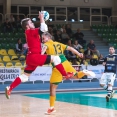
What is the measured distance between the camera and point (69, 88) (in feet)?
67.3

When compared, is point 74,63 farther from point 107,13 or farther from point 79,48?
point 107,13

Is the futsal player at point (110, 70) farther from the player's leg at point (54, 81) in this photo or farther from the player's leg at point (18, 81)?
the player's leg at point (18, 81)

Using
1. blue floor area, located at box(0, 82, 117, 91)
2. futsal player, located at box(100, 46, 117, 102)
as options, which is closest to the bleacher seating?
blue floor area, located at box(0, 82, 117, 91)

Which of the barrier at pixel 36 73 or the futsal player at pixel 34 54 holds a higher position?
the futsal player at pixel 34 54

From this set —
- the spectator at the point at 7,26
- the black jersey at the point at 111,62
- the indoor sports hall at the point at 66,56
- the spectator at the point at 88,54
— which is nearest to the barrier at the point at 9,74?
the indoor sports hall at the point at 66,56

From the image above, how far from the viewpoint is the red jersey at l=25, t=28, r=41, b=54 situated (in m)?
9.87

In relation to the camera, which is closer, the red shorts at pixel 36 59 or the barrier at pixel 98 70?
the red shorts at pixel 36 59

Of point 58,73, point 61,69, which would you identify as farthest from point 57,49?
point 61,69

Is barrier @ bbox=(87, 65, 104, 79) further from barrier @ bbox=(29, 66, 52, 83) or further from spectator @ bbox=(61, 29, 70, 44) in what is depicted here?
spectator @ bbox=(61, 29, 70, 44)

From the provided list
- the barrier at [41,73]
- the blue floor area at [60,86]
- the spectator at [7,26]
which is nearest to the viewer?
the barrier at [41,73]

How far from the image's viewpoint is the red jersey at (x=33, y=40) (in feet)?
32.4

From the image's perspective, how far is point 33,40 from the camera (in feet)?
32.6

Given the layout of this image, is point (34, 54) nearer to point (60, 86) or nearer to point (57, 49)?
point (57, 49)

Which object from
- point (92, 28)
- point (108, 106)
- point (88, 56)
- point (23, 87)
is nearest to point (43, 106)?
point (108, 106)
